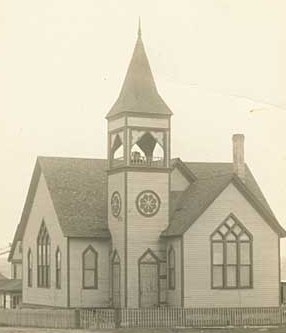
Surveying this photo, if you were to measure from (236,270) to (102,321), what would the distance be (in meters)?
7.32

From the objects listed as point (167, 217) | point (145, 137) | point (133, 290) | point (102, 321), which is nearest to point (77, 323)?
point (102, 321)

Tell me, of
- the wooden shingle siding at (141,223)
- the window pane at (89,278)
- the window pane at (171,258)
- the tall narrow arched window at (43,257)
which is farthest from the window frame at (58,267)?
the window pane at (171,258)

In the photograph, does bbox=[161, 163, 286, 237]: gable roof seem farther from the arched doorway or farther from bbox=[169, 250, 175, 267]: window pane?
the arched doorway

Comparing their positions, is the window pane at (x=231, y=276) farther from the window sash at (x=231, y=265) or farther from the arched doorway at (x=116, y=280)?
the arched doorway at (x=116, y=280)

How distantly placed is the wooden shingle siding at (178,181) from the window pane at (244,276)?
5833 mm

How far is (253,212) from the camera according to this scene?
43.8 m

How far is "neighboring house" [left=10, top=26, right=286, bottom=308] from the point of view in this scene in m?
42.9

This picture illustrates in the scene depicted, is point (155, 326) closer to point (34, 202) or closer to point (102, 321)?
point (102, 321)

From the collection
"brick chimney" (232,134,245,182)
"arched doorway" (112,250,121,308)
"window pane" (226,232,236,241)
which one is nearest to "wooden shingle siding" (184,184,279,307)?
"window pane" (226,232,236,241)

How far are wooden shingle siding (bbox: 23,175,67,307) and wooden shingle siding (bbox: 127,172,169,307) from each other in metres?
3.87

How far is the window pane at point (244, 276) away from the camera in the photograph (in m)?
43.6

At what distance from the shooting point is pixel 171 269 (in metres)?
43.8

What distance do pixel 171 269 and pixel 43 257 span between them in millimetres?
8767

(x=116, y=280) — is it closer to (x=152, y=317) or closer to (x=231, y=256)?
(x=152, y=317)
